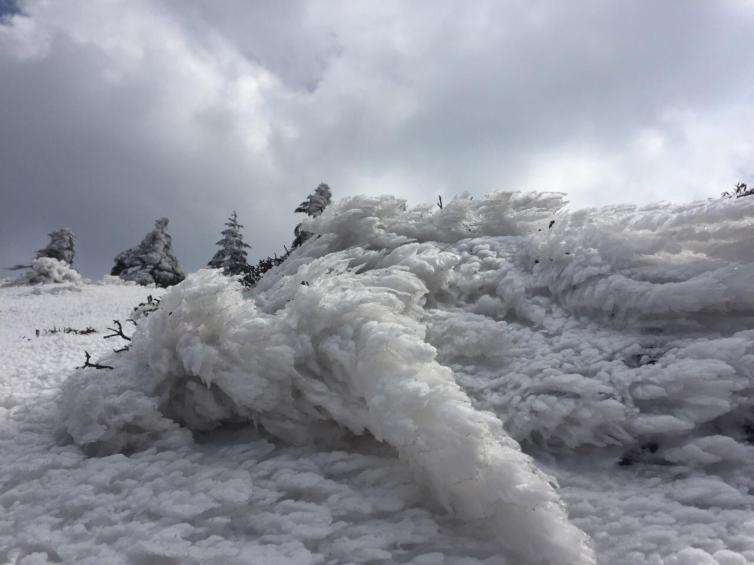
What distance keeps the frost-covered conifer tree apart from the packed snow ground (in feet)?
97.4

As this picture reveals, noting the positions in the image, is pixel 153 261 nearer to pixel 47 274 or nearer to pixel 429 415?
pixel 47 274

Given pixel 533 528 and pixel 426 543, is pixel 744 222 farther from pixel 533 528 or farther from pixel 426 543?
pixel 426 543

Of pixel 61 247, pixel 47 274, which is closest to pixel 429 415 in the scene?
pixel 47 274

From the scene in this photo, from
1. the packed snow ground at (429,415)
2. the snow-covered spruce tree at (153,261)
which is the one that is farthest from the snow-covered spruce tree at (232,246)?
the packed snow ground at (429,415)

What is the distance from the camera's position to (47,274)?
2175 centimetres

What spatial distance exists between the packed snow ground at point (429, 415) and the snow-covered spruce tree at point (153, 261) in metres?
27.4

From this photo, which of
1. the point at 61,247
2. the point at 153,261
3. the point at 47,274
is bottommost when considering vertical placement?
the point at 47,274

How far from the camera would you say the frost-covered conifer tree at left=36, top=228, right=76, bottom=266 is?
28.7m

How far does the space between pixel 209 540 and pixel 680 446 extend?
6.46ft

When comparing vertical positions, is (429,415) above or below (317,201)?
below

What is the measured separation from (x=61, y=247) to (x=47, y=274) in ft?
26.9

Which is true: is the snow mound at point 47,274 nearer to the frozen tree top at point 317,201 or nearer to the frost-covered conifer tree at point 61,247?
the frost-covered conifer tree at point 61,247

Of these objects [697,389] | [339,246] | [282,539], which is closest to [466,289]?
[339,246]

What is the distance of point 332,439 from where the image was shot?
2.52m
